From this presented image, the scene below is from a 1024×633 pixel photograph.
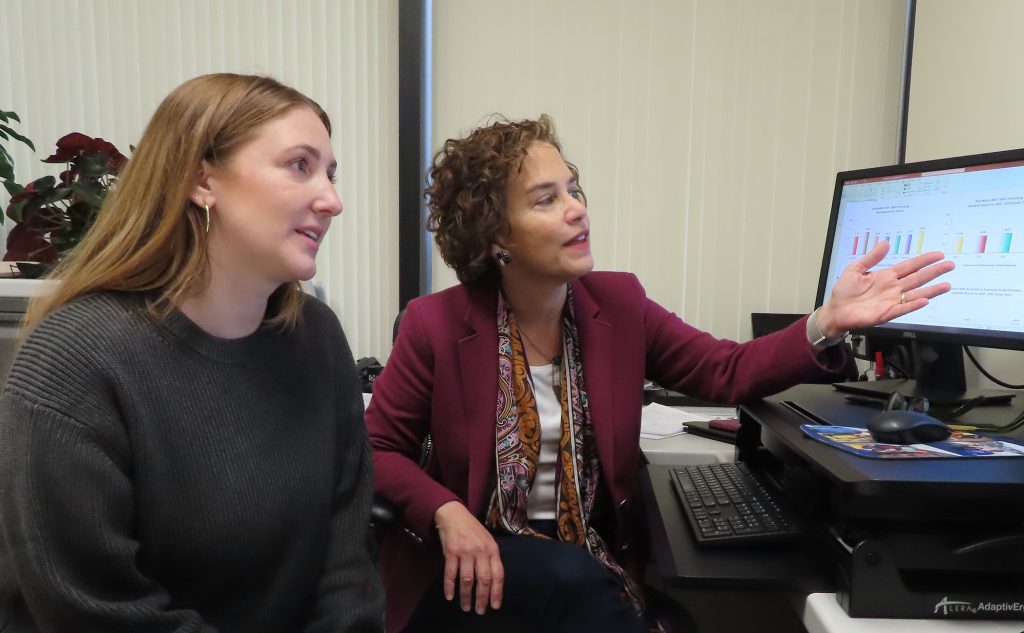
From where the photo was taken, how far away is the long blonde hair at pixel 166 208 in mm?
856

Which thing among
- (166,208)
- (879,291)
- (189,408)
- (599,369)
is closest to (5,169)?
(166,208)

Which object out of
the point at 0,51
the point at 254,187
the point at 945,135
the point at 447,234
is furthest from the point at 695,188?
the point at 0,51

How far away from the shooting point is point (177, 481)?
0.84 meters

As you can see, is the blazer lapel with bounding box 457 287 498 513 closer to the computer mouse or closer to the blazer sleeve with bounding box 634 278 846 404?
the blazer sleeve with bounding box 634 278 846 404

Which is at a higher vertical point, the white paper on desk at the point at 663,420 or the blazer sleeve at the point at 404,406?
the blazer sleeve at the point at 404,406

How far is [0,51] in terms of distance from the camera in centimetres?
241

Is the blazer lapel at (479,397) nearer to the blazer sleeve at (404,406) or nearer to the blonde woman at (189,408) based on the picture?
→ the blazer sleeve at (404,406)

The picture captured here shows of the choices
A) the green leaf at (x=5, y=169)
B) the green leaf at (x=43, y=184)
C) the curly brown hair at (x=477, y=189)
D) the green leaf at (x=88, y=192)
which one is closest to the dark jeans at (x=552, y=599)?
the curly brown hair at (x=477, y=189)

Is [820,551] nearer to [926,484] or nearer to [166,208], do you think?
[926,484]

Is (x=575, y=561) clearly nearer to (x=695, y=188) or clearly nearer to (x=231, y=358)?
(x=231, y=358)

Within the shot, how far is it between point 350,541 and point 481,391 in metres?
0.35

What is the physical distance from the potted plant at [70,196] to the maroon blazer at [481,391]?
1.05m

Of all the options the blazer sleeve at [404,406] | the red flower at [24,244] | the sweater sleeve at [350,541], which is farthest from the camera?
the red flower at [24,244]

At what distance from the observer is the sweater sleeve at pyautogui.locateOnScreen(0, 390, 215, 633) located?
719 millimetres
